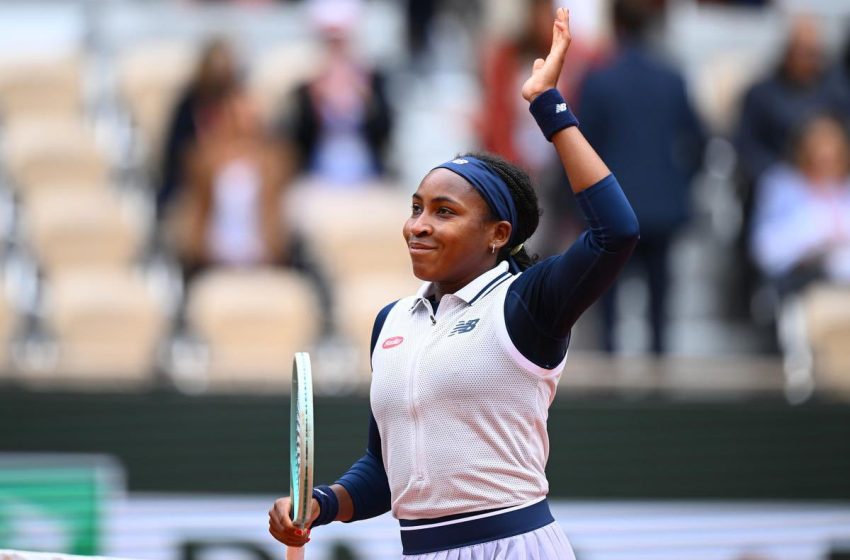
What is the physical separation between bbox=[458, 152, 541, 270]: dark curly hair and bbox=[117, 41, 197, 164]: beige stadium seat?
6.03 meters

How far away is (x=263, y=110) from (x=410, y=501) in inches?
237

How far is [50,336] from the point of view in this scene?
8.27 meters

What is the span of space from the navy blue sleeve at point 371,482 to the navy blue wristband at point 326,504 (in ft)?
0.17

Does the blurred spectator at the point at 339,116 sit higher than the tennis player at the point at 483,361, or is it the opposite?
the blurred spectator at the point at 339,116

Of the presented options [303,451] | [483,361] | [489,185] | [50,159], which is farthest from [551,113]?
[50,159]

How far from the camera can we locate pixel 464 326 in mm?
3605

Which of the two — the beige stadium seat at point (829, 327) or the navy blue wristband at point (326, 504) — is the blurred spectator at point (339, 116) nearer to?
the beige stadium seat at point (829, 327)

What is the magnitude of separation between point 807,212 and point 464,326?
17.5ft

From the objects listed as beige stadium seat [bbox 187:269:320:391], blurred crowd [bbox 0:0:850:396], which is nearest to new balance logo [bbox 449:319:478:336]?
blurred crowd [bbox 0:0:850:396]

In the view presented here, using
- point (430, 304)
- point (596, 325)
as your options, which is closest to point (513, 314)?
point (430, 304)

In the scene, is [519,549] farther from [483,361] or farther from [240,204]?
[240,204]

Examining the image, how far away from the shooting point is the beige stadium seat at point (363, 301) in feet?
27.1

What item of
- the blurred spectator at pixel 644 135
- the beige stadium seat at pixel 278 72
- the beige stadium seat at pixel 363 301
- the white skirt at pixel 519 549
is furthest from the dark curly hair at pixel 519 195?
the beige stadium seat at pixel 278 72

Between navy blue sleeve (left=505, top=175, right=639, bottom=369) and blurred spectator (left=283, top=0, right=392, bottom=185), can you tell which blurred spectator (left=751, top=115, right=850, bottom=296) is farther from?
navy blue sleeve (left=505, top=175, right=639, bottom=369)
